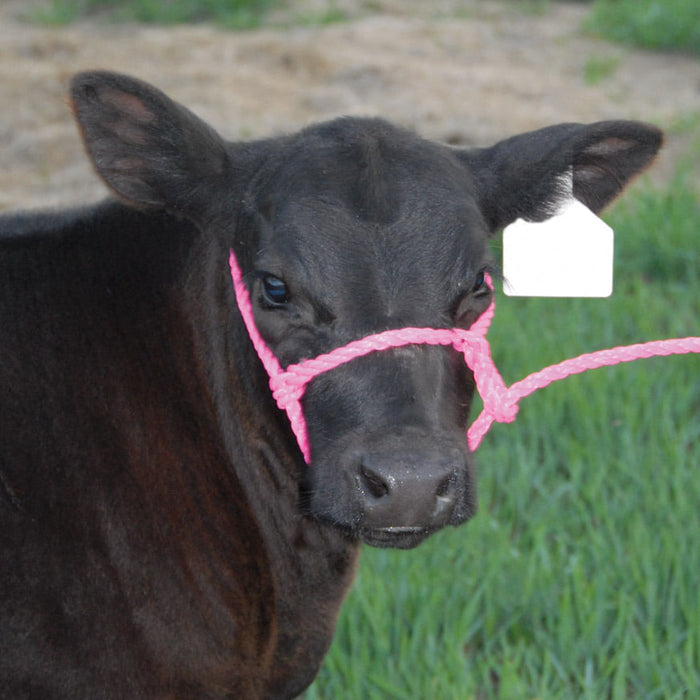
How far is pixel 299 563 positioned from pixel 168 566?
1.36 ft

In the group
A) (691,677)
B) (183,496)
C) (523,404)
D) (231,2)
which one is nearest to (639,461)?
(523,404)

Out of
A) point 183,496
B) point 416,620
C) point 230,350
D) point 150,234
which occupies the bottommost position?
point 416,620

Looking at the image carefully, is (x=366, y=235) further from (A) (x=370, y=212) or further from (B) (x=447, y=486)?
(B) (x=447, y=486)

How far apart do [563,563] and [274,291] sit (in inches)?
70.1

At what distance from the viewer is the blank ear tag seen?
9.75 feet

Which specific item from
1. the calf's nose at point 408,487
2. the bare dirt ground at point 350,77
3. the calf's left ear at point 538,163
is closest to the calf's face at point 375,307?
the calf's nose at point 408,487

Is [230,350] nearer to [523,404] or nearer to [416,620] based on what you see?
[416,620]

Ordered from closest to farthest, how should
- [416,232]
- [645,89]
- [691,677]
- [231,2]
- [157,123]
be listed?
1. [416,232]
2. [157,123]
3. [691,677]
4. [645,89]
5. [231,2]

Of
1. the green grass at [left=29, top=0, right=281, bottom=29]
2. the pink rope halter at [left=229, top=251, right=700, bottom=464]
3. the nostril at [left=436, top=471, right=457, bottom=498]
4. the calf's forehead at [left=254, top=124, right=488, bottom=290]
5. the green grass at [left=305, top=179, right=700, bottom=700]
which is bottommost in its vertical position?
the green grass at [left=305, top=179, right=700, bottom=700]

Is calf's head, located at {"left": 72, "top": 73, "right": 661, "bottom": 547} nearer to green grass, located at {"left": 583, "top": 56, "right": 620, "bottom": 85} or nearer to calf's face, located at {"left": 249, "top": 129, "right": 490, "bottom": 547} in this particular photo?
calf's face, located at {"left": 249, "top": 129, "right": 490, "bottom": 547}

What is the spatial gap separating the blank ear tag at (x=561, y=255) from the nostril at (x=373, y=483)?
83cm

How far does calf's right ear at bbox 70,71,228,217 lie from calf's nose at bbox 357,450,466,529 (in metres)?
0.96

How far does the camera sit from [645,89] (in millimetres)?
8664

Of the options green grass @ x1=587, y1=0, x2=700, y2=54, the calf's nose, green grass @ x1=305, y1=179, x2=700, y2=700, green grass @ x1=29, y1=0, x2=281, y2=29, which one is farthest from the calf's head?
green grass @ x1=29, y1=0, x2=281, y2=29
